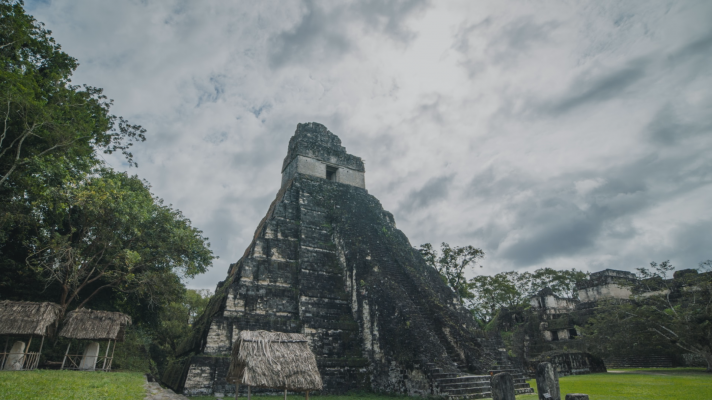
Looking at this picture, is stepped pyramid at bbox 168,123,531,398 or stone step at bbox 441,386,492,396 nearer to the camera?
stone step at bbox 441,386,492,396

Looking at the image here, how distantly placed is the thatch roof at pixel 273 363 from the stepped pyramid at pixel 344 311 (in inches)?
123

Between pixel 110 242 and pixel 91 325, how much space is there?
8.41 ft

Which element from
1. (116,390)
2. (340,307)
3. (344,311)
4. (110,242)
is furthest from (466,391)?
(110,242)

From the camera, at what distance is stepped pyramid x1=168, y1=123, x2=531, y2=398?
8430 mm

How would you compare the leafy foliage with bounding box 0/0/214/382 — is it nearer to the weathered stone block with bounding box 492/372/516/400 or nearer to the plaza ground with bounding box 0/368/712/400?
the plaza ground with bounding box 0/368/712/400

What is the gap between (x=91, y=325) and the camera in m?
10.6

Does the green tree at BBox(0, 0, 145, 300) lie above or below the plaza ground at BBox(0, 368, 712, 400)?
above

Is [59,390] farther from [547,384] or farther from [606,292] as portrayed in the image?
[606,292]

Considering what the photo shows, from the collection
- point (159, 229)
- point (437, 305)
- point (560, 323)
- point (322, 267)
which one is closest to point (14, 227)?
point (159, 229)

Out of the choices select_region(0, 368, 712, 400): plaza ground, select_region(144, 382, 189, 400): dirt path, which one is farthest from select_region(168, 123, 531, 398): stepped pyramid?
select_region(144, 382, 189, 400): dirt path

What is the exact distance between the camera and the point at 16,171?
912 centimetres

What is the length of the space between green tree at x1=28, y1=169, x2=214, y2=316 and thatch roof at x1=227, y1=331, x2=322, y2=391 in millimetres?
6578

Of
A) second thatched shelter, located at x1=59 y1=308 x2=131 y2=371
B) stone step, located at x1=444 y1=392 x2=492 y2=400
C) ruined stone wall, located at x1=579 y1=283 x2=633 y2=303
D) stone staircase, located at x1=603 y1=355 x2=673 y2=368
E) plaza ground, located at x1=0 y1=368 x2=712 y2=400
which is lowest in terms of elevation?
stone step, located at x1=444 y1=392 x2=492 y2=400

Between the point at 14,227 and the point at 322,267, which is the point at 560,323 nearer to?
the point at 322,267
